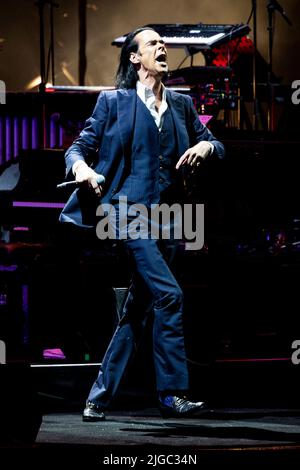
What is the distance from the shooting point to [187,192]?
4.16 metres

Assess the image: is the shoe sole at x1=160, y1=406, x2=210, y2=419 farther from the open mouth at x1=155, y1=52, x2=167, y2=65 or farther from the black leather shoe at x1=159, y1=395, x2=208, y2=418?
the open mouth at x1=155, y1=52, x2=167, y2=65

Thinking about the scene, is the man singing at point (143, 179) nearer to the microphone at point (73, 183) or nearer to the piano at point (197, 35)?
the microphone at point (73, 183)

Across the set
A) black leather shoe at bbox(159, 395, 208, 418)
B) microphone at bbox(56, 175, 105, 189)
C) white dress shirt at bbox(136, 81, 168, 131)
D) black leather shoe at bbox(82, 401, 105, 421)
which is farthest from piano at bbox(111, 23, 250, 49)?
black leather shoe at bbox(159, 395, 208, 418)

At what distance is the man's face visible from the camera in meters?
4.11

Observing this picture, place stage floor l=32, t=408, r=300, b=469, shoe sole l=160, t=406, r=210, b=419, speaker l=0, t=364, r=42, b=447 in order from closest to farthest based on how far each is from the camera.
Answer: stage floor l=32, t=408, r=300, b=469
speaker l=0, t=364, r=42, b=447
shoe sole l=160, t=406, r=210, b=419

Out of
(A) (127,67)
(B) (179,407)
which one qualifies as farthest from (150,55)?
(B) (179,407)

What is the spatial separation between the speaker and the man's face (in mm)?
1494

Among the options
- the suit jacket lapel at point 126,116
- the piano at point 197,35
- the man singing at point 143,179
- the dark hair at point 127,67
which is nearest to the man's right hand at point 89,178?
the man singing at point 143,179

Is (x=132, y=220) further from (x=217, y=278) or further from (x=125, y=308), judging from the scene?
(x=217, y=278)

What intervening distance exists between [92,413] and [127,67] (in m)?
1.58

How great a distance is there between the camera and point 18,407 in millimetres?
3281

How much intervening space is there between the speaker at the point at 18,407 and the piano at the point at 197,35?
495cm
